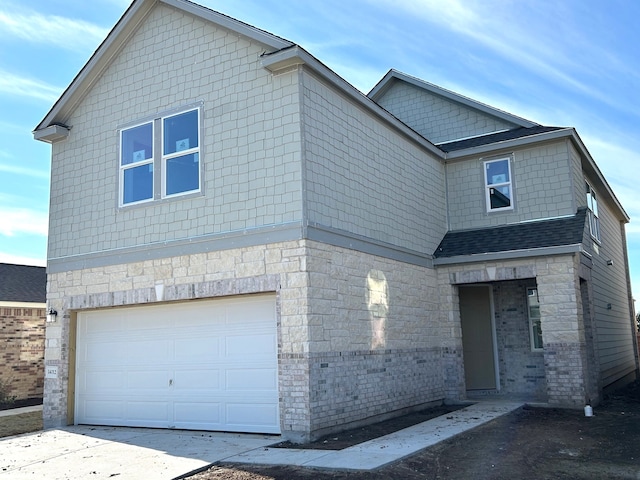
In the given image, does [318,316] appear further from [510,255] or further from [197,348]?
[510,255]

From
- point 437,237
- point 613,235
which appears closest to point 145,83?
point 437,237

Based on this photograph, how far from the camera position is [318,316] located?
9898mm

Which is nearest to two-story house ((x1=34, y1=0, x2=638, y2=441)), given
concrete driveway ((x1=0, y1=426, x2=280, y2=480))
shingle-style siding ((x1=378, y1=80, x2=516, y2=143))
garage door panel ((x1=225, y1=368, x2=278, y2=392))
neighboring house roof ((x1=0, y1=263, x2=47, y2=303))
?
garage door panel ((x1=225, y1=368, x2=278, y2=392))

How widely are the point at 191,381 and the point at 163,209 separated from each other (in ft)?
10.8

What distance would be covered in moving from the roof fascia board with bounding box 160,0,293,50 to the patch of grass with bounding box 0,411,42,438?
29.3ft

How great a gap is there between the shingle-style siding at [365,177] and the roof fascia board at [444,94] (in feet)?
8.48

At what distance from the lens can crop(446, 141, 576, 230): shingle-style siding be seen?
14.2m

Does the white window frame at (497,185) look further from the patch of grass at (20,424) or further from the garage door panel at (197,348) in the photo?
the patch of grass at (20,424)

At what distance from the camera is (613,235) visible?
20.5 metres

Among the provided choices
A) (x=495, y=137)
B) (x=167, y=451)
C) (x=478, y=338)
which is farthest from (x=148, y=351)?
(x=495, y=137)

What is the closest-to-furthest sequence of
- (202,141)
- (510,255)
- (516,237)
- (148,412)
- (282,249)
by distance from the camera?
1. (282,249)
2. (202,141)
3. (148,412)
4. (510,255)
5. (516,237)

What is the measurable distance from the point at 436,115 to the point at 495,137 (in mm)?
2260

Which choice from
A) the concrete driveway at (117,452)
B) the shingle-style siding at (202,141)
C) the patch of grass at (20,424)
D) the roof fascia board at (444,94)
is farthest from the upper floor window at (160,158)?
the roof fascia board at (444,94)

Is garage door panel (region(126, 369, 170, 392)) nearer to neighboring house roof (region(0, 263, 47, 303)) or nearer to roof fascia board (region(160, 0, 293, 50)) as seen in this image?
roof fascia board (region(160, 0, 293, 50))
